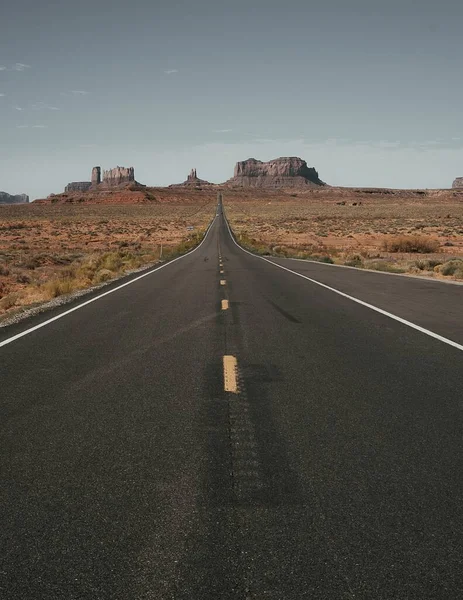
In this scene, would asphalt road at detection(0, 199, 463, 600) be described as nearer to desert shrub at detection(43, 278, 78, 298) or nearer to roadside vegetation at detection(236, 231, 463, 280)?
desert shrub at detection(43, 278, 78, 298)

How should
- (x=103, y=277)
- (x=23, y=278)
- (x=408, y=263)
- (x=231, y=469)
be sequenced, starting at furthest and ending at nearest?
(x=408, y=263), (x=23, y=278), (x=103, y=277), (x=231, y=469)

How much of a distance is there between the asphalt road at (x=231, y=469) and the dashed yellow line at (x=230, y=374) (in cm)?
5

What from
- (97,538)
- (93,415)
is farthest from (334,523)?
(93,415)

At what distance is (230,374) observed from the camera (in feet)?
21.6

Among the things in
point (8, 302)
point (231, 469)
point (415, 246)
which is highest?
point (415, 246)

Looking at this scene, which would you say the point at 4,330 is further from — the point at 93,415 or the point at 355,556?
the point at 355,556

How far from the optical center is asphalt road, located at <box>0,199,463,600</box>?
9.07 ft

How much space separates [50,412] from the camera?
526 cm

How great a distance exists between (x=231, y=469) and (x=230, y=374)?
8.60ft

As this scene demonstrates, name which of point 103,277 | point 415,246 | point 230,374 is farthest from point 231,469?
point 415,246

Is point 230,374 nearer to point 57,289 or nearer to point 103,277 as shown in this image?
point 57,289

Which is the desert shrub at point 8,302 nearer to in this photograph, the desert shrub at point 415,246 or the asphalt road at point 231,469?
the asphalt road at point 231,469

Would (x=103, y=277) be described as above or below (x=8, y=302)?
above

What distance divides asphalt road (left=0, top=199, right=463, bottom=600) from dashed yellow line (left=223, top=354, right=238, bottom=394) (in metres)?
0.05
